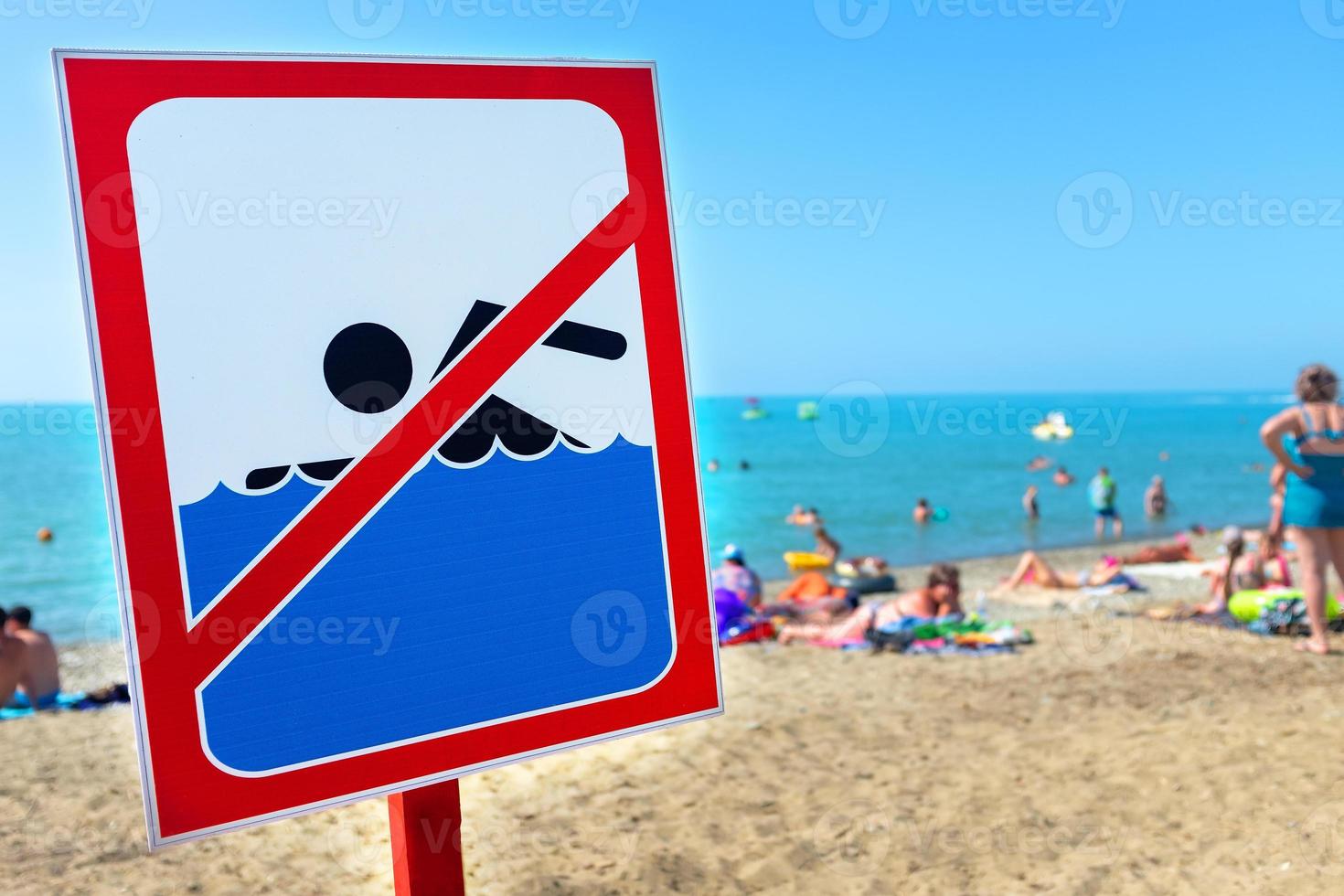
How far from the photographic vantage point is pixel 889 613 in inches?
338

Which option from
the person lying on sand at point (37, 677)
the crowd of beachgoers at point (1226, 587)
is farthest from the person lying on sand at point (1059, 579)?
the person lying on sand at point (37, 677)

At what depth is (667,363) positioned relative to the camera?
87.5 inches

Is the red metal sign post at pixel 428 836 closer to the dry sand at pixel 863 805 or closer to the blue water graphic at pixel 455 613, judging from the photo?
the blue water graphic at pixel 455 613

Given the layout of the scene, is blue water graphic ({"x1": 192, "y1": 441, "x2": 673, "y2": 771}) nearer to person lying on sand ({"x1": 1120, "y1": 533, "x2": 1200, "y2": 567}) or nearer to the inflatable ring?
the inflatable ring

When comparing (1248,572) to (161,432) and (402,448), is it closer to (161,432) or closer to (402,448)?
(402,448)

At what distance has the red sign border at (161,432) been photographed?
176 cm

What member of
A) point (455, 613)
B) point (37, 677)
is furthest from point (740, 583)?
point (455, 613)

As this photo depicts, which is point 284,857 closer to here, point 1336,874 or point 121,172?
point 121,172

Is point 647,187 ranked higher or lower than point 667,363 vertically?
higher

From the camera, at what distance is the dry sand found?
12.4 ft

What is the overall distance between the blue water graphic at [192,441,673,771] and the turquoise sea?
13.4 ft

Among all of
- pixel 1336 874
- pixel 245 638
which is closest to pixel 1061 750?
pixel 1336 874

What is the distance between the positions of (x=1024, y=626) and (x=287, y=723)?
23.9 feet

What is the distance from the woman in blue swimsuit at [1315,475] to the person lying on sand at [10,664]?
8.62 metres
